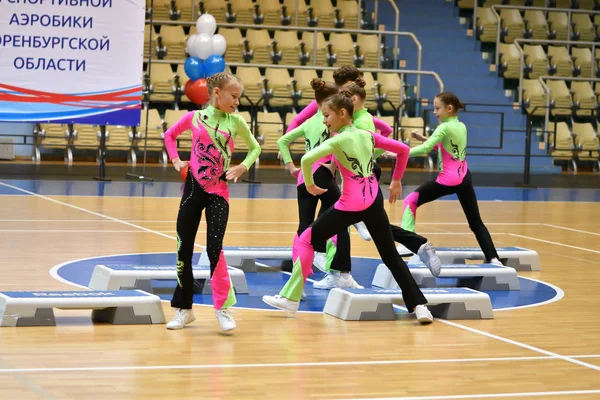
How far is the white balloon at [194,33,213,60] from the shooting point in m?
18.0

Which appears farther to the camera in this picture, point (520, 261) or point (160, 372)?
point (520, 261)

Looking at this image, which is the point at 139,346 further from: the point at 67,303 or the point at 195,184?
the point at 195,184

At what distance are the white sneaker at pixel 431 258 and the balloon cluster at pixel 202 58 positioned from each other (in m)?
9.77

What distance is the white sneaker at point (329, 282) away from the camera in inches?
342

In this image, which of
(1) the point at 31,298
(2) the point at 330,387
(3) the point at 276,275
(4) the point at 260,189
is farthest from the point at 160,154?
(2) the point at 330,387

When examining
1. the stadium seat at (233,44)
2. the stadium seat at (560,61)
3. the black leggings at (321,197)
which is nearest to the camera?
the black leggings at (321,197)

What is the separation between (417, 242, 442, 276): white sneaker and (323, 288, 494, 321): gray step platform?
1.94 feet

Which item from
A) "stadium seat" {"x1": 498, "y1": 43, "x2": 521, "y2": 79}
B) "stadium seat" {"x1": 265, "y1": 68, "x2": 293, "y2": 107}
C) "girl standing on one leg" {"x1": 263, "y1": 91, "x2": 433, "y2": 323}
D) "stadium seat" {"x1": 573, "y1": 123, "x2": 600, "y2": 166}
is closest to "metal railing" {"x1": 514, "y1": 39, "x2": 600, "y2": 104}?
"stadium seat" {"x1": 498, "y1": 43, "x2": 521, "y2": 79}

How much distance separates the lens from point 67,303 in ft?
21.8

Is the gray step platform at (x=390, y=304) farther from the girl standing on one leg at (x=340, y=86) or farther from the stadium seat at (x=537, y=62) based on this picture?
the stadium seat at (x=537, y=62)

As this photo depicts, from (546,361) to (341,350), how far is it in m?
1.18

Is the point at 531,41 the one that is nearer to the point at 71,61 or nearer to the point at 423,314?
the point at 71,61

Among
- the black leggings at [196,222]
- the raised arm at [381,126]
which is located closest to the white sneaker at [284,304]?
the black leggings at [196,222]

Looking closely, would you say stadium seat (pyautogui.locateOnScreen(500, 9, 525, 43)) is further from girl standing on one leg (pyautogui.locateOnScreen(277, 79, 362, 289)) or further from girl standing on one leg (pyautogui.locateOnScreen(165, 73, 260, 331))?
girl standing on one leg (pyautogui.locateOnScreen(165, 73, 260, 331))
